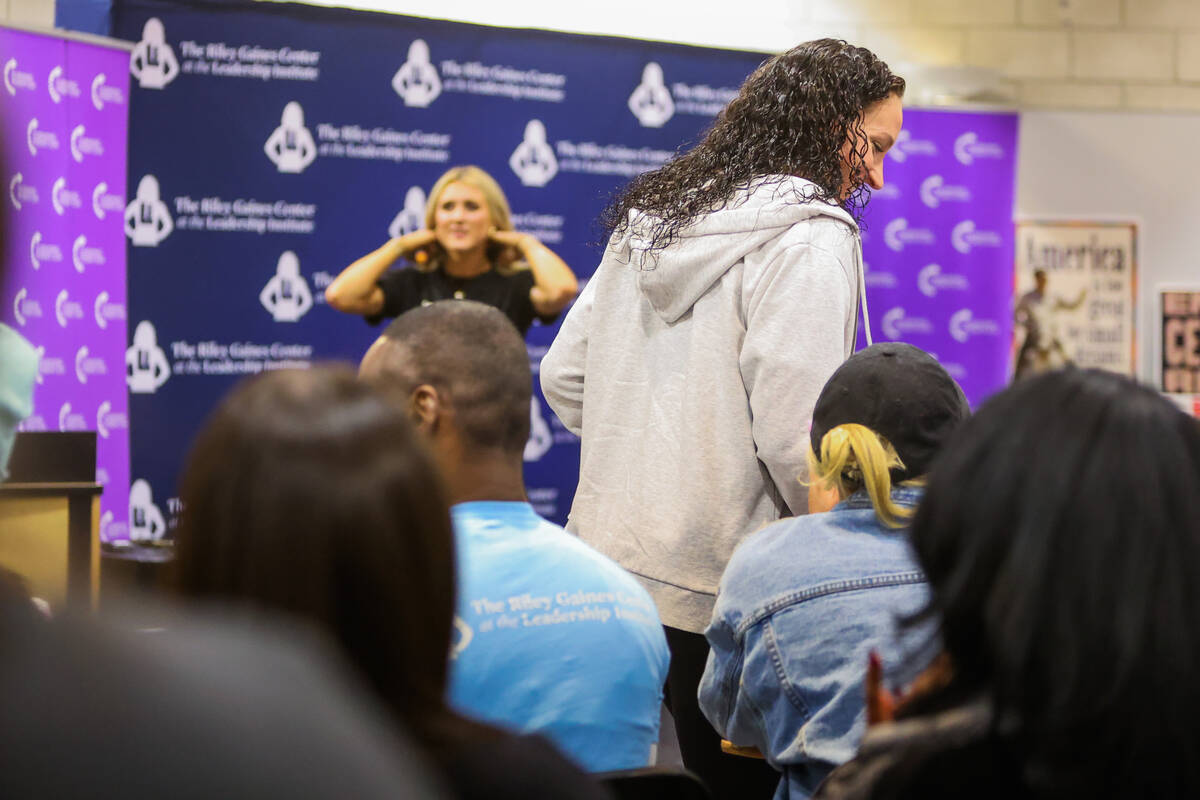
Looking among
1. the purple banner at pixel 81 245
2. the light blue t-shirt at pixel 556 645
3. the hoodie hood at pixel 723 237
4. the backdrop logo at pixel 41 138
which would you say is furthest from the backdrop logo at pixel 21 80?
the light blue t-shirt at pixel 556 645

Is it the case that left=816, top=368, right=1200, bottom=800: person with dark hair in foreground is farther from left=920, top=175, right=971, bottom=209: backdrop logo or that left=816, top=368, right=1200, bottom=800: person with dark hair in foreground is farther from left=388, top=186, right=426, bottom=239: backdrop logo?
left=920, top=175, right=971, bottom=209: backdrop logo

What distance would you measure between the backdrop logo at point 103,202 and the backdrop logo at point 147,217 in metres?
0.04

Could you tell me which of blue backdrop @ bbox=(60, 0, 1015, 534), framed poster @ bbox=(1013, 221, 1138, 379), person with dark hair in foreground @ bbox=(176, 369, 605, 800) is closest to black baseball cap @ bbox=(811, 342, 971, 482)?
person with dark hair in foreground @ bbox=(176, 369, 605, 800)

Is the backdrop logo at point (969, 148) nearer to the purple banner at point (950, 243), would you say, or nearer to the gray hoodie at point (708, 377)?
the purple banner at point (950, 243)

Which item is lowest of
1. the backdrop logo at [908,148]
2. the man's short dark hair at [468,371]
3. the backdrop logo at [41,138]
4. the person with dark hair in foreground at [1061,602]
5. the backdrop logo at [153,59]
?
the person with dark hair in foreground at [1061,602]

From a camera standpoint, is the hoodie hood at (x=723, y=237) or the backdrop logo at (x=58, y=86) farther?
the backdrop logo at (x=58, y=86)

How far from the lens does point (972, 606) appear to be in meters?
0.83

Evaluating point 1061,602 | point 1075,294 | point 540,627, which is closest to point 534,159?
point 1075,294

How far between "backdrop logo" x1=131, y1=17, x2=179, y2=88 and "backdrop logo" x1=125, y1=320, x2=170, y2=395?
91cm

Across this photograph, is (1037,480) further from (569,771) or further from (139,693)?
(139,693)

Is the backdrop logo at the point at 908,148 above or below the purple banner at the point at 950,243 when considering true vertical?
above

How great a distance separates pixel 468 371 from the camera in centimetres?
161

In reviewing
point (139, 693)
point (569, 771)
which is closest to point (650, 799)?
point (569, 771)

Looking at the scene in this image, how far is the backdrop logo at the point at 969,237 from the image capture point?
19.6 ft
